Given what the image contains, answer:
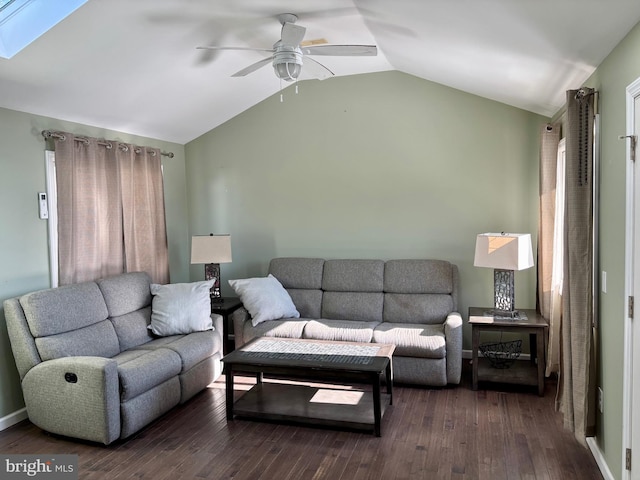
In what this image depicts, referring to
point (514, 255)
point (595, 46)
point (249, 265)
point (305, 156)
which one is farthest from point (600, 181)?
point (249, 265)

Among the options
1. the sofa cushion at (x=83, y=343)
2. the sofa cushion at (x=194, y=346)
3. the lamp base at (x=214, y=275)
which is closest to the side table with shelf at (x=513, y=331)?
the sofa cushion at (x=194, y=346)

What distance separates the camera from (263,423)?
11.1 ft

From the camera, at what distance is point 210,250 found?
4875 mm

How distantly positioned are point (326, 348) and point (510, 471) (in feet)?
4.74

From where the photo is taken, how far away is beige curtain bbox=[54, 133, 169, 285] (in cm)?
382

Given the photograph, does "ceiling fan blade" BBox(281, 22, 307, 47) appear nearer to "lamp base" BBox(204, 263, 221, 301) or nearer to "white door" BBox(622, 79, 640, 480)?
"white door" BBox(622, 79, 640, 480)

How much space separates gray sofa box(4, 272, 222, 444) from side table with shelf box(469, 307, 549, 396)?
225 centimetres

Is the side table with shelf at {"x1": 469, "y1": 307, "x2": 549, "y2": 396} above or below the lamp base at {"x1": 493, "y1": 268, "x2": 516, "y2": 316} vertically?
below

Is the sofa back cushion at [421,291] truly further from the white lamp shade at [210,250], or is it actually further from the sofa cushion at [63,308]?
the sofa cushion at [63,308]

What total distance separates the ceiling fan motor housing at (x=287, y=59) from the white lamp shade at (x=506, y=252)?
2.15 metres

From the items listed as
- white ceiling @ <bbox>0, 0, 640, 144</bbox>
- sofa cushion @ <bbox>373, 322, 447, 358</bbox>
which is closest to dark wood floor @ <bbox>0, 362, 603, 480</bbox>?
sofa cushion @ <bbox>373, 322, 447, 358</bbox>

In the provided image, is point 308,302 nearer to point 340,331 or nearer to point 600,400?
point 340,331

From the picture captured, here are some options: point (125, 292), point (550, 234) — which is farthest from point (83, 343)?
point (550, 234)

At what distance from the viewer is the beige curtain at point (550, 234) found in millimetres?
3947
